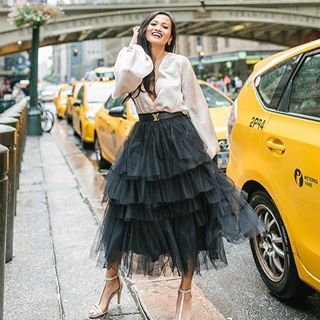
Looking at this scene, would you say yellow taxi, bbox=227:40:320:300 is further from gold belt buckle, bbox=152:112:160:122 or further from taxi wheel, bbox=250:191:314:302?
gold belt buckle, bbox=152:112:160:122

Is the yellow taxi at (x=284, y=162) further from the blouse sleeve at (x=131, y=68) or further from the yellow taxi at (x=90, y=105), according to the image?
the yellow taxi at (x=90, y=105)

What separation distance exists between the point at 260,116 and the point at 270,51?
6440cm

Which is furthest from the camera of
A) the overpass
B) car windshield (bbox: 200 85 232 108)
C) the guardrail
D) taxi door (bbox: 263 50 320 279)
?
the overpass

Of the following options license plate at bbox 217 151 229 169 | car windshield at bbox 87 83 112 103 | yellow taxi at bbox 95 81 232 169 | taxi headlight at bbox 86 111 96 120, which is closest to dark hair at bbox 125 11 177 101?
yellow taxi at bbox 95 81 232 169

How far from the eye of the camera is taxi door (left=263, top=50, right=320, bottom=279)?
2.81m

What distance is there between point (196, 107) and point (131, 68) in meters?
0.48

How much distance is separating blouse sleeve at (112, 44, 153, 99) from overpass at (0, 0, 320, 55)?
127ft

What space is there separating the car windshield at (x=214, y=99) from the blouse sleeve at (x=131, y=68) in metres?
5.32

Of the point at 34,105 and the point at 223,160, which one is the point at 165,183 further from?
the point at 34,105

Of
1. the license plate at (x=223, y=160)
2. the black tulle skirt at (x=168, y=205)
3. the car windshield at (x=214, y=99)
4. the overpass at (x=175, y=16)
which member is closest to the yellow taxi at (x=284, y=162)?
the black tulle skirt at (x=168, y=205)

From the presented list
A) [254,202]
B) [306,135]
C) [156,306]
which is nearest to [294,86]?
[306,135]

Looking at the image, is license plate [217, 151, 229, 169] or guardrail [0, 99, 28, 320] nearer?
guardrail [0, 99, 28, 320]

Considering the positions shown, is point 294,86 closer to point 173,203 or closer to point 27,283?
point 173,203

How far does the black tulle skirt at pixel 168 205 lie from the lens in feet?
8.83
